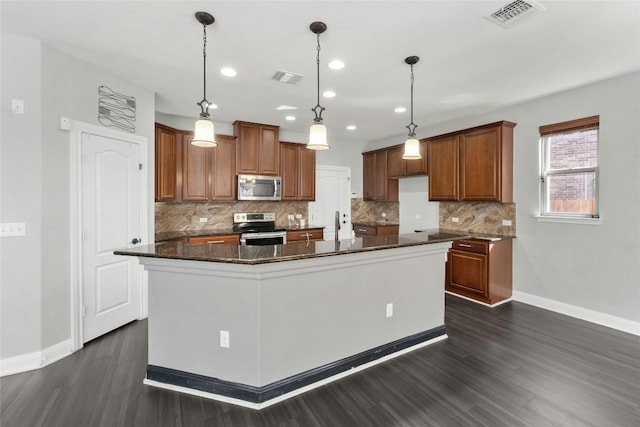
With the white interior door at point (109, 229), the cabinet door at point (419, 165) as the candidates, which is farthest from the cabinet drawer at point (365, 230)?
the white interior door at point (109, 229)

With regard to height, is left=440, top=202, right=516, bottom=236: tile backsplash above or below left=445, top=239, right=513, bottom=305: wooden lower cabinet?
above

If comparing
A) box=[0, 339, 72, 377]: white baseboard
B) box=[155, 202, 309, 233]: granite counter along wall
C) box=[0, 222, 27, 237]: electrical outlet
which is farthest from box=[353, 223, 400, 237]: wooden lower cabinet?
box=[0, 222, 27, 237]: electrical outlet

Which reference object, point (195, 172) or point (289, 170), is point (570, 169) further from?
point (195, 172)

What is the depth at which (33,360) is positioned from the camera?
2572 millimetres

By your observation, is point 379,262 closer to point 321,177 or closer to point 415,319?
point 415,319

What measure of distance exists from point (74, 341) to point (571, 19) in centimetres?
492

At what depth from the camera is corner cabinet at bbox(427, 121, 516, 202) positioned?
165 inches

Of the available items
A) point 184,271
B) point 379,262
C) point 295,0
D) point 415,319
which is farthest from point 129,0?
point 415,319

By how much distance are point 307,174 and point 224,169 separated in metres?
1.53

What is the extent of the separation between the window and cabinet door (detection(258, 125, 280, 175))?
3914 millimetres

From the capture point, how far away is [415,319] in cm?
296

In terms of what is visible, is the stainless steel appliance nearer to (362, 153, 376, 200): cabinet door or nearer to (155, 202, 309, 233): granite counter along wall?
(155, 202, 309, 233): granite counter along wall

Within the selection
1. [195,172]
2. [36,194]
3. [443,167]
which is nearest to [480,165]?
[443,167]

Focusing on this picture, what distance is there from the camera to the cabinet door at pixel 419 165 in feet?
17.6
